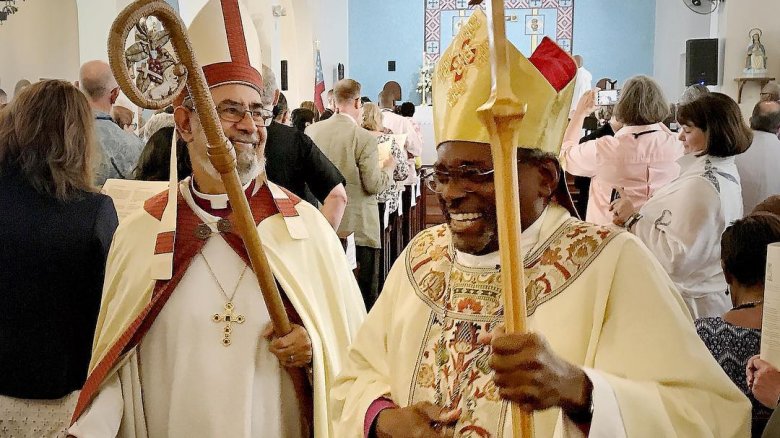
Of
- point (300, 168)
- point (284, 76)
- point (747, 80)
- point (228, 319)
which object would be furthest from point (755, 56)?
point (228, 319)

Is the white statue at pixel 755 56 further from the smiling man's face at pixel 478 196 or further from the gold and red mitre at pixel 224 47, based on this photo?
the smiling man's face at pixel 478 196

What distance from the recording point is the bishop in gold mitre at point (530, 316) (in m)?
1.63

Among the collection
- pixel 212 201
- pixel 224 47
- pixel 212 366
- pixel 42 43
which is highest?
pixel 42 43

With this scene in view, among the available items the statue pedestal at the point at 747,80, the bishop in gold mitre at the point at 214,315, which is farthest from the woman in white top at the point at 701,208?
the statue pedestal at the point at 747,80

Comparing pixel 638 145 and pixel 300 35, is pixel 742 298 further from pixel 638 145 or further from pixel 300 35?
pixel 300 35

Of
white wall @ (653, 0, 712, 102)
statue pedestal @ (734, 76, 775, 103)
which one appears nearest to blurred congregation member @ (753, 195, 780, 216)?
statue pedestal @ (734, 76, 775, 103)

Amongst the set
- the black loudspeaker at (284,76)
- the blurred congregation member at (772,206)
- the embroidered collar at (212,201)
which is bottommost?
the blurred congregation member at (772,206)

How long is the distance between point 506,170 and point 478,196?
0.41 metres

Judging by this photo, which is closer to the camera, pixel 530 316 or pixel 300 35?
pixel 530 316

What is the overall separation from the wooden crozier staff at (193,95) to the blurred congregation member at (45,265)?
2.96 feet

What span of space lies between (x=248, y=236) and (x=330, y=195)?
2.24 meters

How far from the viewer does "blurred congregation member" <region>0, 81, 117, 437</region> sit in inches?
113

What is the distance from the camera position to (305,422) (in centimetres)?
260

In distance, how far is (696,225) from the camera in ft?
12.4
